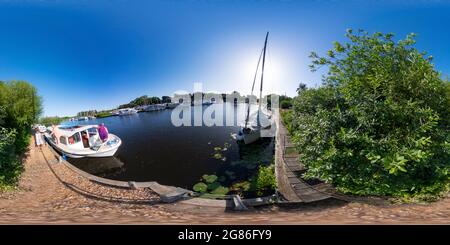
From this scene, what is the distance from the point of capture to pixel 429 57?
319 centimetres

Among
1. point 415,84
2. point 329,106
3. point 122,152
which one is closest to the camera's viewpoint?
point 415,84

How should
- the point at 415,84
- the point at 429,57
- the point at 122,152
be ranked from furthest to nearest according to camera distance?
the point at 122,152, the point at 429,57, the point at 415,84

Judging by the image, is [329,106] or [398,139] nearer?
[398,139]

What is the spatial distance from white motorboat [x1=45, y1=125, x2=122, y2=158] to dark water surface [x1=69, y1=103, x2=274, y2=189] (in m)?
0.36

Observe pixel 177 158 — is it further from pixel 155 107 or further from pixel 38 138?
pixel 155 107

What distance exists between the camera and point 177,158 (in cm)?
981

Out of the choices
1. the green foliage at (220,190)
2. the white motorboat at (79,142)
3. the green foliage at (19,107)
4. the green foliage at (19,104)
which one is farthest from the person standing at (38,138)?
the green foliage at (220,190)

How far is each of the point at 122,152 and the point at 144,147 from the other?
4.58 ft

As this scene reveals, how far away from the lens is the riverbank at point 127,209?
250 centimetres

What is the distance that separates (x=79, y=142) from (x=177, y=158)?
5.06 metres

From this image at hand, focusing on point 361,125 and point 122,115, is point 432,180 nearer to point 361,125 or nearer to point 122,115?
point 361,125

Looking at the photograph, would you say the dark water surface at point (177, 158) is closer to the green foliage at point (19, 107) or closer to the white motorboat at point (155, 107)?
the green foliage at point (19, 107)

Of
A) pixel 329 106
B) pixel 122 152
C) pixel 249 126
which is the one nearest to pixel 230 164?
pixel 249 126

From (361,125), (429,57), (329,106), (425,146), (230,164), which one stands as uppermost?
(429,57)
